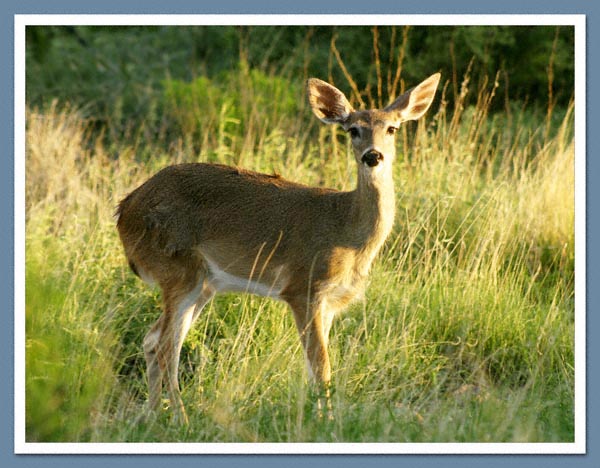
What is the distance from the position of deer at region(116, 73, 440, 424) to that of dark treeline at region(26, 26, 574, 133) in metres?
2.81

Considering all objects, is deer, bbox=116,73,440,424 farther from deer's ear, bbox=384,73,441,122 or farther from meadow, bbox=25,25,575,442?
meadow, bbox=25,25,575,442

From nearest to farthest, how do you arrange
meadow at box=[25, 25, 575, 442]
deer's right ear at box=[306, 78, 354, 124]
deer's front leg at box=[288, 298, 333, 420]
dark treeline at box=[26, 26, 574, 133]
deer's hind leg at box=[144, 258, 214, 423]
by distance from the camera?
meadow at box=[25, 25, 575, 442] < deer's front leg at box=[288, 298, 333, 420] < deer's right ear at box=[306, 78, 354, 124] < deer's hind leg at box=[144, 258, 214, 423] < dark treeline at box=[26, 26, 574, 133]

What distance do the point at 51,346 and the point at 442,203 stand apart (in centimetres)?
357

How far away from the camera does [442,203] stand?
854cm

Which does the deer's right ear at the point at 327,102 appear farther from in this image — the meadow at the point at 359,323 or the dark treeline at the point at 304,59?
the dark treeline at the point at 304,59

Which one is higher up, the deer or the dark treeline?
the dark treeline

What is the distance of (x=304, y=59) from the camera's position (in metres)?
12.0

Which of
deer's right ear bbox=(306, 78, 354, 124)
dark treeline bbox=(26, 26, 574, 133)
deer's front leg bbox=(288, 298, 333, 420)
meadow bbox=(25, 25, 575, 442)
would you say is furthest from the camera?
dark treeline bbox=(26, 26, 574, 133)

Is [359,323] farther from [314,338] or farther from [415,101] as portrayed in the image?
[415,101]

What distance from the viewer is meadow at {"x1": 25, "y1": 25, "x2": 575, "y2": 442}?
5957mm

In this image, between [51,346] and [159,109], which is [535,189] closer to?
[51,346]

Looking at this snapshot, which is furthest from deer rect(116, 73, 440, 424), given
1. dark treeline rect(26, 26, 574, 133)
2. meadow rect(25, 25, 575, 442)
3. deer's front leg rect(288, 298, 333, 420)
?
dark treeline rect(26, 26, 574, 133)

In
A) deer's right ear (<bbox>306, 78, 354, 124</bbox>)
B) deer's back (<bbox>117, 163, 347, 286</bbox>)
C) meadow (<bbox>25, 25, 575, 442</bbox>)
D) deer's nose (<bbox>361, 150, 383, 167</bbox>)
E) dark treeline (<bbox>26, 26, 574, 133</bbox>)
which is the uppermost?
dark treeline (<bbox>26, 26, 574, 133</bbox>)

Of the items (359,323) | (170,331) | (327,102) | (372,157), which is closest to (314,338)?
(170,331)
